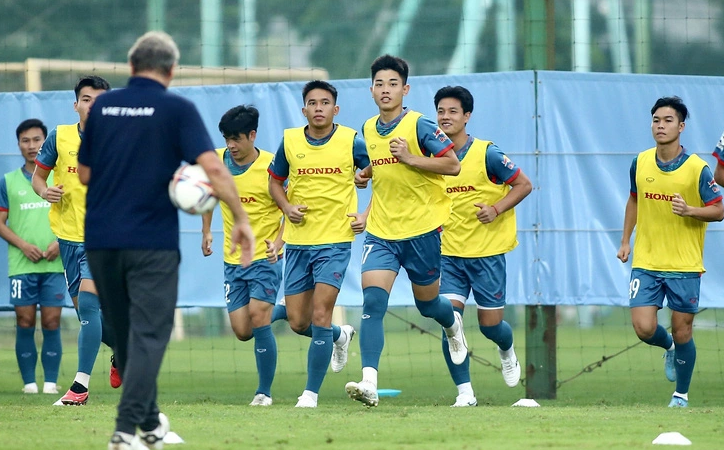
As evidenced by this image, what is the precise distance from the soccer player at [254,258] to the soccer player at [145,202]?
3.51 meters

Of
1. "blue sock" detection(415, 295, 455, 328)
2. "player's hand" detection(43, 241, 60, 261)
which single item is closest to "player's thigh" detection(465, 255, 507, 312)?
"blue sock" detection(415, 295, 455, 328)

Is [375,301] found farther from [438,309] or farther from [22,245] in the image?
[22,245]

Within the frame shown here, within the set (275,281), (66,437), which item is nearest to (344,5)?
(275,281)

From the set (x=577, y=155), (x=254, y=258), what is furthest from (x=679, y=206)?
(x=254, y=258)

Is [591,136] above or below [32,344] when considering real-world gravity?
above

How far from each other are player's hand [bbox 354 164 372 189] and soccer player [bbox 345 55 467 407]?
9 cm

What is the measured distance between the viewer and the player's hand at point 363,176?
8969mm

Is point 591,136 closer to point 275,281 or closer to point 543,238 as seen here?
point 543,238

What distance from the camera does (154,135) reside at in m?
5.74

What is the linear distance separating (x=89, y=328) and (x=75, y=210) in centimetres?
99

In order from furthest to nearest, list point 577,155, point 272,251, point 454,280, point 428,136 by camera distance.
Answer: point 577,155 → point 454,280 → point 272,251 → point 428,136

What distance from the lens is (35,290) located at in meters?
11.1

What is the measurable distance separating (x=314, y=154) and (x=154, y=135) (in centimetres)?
339

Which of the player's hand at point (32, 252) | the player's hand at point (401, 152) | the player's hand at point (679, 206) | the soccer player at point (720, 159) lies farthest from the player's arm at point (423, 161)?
the player's hand at point (32, 252)
